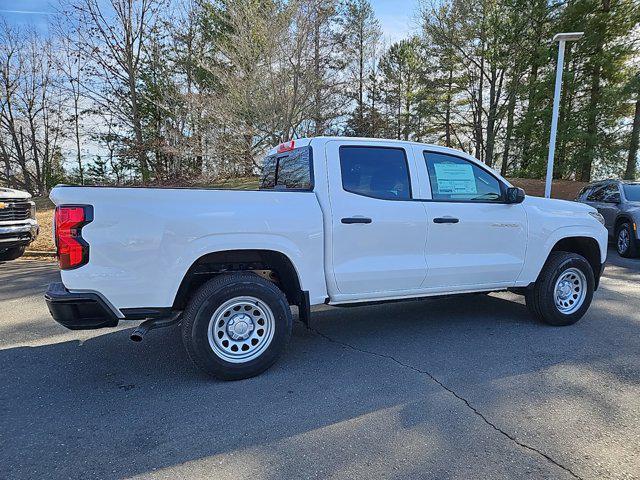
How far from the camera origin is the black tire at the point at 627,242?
31.4 feet

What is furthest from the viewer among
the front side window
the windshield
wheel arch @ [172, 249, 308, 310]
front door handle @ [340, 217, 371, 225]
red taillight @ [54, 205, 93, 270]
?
the windshield

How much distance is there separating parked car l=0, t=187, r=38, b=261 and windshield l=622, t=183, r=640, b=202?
13059mm

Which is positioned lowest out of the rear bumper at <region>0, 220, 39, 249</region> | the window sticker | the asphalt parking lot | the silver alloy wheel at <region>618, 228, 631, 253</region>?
the asphalt parking lot

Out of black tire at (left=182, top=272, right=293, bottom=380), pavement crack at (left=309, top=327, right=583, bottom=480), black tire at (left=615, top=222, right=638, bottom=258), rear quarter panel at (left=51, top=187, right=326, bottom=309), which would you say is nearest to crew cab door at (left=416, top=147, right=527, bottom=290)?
pavement crack at (left=309, top=327, right=583, bottom=480)

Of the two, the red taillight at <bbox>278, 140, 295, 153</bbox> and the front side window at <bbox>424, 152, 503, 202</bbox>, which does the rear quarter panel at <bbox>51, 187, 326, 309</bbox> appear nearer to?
the red taillight at <bbox>278, 140, 295, 153</bbox>

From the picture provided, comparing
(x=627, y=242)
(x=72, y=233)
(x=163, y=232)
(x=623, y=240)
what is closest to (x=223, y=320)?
(x=163, y=232)

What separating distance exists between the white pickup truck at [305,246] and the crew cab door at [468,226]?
1 cm

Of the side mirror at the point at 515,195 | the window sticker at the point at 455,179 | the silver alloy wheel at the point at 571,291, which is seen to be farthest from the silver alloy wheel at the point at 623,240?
the window sticker at the point at 455,179

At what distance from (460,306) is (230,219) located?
3653 millimetres

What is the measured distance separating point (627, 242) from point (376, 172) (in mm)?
8726

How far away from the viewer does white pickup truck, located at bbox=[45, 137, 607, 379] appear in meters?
3.11

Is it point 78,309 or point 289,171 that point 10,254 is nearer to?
point 78,309

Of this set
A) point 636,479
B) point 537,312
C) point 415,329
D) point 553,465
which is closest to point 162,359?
point 415,329

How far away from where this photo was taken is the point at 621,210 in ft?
33.1
